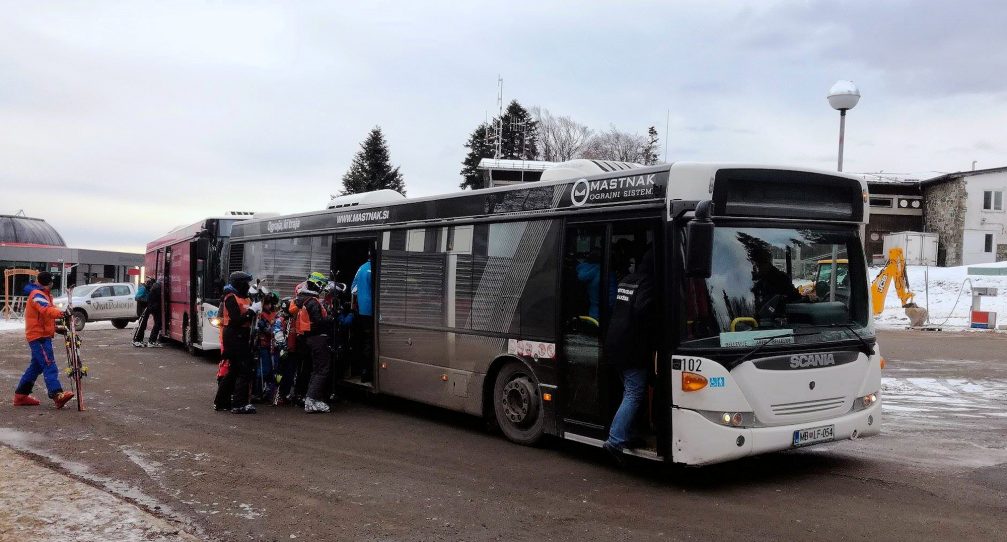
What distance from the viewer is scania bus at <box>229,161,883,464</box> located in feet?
21.6

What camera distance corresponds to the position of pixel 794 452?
27.3ft

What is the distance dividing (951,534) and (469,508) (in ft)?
10.9

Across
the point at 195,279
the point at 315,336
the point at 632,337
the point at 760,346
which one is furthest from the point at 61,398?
the point at 760,346

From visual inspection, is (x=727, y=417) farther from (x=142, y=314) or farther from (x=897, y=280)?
(x=897, y=280)

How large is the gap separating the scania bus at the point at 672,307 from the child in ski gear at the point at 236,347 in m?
2.56

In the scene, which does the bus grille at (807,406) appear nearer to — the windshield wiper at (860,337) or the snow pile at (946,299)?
the windshield wiper at (860,337)

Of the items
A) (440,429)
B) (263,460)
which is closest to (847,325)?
(440,429)

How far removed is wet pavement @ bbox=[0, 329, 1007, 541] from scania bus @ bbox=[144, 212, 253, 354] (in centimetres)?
574

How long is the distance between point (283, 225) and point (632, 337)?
8355 mm

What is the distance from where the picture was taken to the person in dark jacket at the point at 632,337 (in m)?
6.80

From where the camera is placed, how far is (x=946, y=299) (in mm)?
37906

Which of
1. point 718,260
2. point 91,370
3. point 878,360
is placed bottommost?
point 91,370

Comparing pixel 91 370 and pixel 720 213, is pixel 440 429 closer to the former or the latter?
pixel 720 213

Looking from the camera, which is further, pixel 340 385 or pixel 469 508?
pixel 340 385
